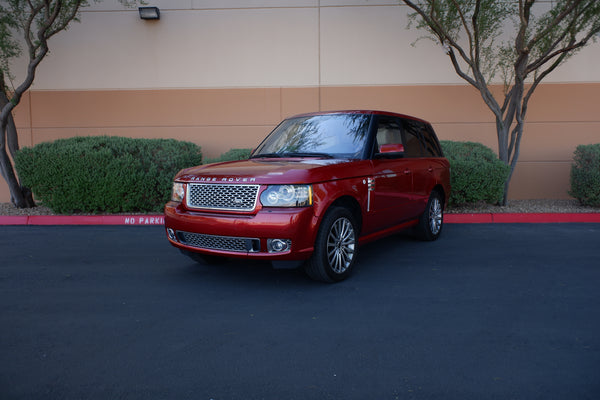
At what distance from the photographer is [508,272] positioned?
5094 millimetres

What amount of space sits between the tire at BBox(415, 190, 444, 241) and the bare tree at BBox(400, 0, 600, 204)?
10.8ft

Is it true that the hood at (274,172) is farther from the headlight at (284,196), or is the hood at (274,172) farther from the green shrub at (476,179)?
the green shrub at (476,179)

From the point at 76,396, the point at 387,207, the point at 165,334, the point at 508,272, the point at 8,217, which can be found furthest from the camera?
the point at 8,217

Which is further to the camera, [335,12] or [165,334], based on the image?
[335,12]

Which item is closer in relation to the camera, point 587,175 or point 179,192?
point 179,192

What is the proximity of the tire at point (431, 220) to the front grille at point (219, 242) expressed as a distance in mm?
3185

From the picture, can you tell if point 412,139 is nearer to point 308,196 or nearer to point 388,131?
point 388,131

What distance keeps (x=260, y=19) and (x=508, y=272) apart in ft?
28.2

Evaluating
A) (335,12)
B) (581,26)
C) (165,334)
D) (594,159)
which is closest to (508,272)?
(165,334)

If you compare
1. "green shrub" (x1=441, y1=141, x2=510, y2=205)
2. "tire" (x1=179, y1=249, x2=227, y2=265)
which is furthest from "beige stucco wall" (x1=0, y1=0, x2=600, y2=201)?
"tire" (x1=179, y1=249, x2=227, y2=265)

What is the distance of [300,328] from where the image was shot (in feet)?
11.6

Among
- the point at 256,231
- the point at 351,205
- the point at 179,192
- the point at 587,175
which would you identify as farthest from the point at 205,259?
the point at 587,175

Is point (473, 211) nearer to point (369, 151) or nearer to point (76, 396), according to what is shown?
point (369, 151)

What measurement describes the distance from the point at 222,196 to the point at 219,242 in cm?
45
